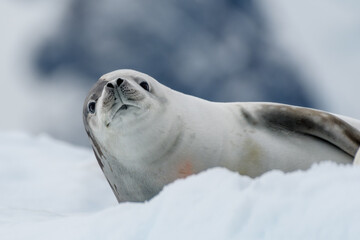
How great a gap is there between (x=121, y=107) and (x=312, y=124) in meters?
1.34

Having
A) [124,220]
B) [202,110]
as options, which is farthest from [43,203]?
[124,220]

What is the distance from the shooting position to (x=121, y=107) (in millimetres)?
4078

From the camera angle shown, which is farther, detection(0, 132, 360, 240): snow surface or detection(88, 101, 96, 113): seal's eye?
detection(88, 101, 96, 113): seal's eye

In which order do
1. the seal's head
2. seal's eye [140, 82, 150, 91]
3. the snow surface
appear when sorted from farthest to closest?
seal's eye [140, 82, 150, 91], the seal's head, the snow surface

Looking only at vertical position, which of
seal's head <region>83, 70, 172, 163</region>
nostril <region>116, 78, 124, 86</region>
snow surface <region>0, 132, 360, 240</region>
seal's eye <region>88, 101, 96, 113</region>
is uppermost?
snow surface <region>0, 132, 360, 240</region>

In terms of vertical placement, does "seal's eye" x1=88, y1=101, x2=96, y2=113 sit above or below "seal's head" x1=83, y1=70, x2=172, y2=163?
below

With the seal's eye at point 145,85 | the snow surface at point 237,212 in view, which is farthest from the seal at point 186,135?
the snow surface at point 237,212

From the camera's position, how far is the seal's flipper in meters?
4.58

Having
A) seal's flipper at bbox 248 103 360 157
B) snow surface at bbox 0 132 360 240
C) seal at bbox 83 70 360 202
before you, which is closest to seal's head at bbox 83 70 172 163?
seal at bbox 83 70 360 202

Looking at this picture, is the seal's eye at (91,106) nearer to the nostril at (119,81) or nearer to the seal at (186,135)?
the seal at (186,135)

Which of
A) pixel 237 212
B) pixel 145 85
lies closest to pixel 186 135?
pixel 145 85

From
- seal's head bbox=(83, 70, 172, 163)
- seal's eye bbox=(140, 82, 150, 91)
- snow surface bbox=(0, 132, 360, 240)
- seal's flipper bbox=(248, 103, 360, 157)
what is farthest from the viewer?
seal's flipper bbox=(248, 103, 360, 157)

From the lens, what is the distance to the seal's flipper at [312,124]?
15.0 feet

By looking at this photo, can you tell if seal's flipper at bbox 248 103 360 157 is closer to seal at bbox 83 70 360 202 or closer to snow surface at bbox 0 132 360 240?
seal at bbox 83 70 360 202
